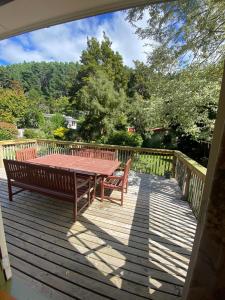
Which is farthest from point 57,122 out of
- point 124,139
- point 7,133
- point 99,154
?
point 99,154

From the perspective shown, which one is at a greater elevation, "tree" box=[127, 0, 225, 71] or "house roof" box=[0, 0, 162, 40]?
"tree" box=[127, 0, 225, 71]

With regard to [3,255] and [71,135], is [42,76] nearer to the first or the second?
[71,135]

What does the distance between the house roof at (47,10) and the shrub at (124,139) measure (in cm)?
931

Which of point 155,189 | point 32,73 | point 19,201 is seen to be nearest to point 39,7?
point 19,201

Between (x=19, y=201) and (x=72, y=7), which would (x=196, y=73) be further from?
(x=19, y=201)

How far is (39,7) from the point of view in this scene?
1.21m

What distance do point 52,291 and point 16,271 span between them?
46 centimetres

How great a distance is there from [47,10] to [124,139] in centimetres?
952

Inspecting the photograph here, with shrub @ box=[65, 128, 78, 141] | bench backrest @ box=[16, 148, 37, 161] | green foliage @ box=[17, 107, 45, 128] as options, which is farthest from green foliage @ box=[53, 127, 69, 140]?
bench backrest @ box=[16, 148, 37, 161]

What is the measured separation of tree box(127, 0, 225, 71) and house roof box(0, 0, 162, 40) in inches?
86.7

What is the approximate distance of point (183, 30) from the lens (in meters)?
3.50

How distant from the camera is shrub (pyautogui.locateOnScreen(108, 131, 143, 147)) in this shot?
1070 cm

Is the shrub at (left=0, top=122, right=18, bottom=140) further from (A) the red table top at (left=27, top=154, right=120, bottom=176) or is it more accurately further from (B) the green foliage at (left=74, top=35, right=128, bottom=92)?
(B) the green foliage at (left=74, top=35, right=128, bottom=92)

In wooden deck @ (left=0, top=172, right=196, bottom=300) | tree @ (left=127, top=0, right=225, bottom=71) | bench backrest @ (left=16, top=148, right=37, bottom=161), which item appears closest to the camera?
wooden deck @ (left=0, top=172, right=196, bottom=300)
